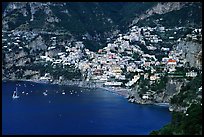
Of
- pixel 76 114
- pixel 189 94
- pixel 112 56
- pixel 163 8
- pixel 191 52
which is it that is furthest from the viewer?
pixel 163 8

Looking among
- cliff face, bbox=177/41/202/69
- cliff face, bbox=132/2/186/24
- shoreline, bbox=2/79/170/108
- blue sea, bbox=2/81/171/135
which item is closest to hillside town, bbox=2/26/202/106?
shoreline, bbox=2/79/170/108

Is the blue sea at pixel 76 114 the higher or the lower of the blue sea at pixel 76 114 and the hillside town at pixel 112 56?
the lower

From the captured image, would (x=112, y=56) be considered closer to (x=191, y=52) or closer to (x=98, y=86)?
(x=98, y=86)

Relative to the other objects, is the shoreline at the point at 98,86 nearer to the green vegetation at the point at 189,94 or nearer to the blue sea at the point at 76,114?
the blue sea at the point at 76,114

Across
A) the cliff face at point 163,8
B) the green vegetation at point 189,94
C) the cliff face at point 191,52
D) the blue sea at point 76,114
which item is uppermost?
the cliff face at point 163,8

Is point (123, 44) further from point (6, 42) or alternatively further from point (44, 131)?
point (44, 131)

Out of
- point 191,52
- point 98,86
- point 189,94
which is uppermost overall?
point 191,52

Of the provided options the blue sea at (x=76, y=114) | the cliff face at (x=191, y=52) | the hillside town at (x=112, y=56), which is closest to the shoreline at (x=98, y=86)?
the hillside town at (x=112, y=56)

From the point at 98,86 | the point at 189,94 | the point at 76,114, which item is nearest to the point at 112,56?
the point at 98,86

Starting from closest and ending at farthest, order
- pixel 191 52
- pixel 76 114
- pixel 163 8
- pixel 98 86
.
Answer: pixel 76 114 < pixel 191 52 < pixel 98 86 < pixel 163 8
